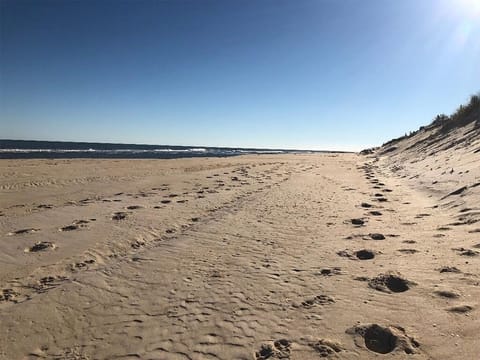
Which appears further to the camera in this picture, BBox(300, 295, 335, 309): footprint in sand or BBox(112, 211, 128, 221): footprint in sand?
BBox(112, 211, 128, 221): footprint in sand

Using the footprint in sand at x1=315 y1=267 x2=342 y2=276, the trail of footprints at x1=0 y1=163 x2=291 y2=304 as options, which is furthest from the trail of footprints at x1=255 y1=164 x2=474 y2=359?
the trail of footprints at x1=0 y1=163 x2=291 y2=304

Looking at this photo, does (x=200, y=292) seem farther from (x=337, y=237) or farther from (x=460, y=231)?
(x=460, y=231)

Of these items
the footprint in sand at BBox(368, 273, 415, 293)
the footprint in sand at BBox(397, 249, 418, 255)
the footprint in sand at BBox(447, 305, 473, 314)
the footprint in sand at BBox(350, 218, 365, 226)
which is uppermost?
the footprint in sand at BBox(350, 218, 365, 226)

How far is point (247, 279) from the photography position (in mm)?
4285

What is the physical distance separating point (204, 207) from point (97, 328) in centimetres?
514

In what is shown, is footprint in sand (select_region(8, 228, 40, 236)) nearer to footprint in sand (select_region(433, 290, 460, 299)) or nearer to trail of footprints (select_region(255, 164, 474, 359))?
trail of footprints (select_region(255, 164, 474, 359))

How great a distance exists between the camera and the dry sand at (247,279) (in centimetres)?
300

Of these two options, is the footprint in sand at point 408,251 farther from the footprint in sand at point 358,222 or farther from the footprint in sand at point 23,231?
the footprint in sand at point 23,231

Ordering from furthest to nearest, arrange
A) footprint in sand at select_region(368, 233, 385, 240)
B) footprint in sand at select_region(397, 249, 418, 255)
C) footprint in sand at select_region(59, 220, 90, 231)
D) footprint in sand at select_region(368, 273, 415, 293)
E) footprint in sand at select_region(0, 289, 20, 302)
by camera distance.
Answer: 1. footprint in sand at select_region(59, 220, 90, 231)
2. footprint in sand at select_region(368, 233, 385, 240)
3. footprint in sand at select_region(397, 249, 418, 255)
4. footprint in sand at select_region(0, 289, 20, 302)
5. footprint in sand at select_region(368, 273, 415, 293)

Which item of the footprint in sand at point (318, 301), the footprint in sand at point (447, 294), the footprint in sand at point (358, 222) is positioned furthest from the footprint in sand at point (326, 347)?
the footprint in sand at point (358, 222)

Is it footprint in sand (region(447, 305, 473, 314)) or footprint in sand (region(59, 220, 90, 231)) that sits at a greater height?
footprint in sand (region(447, 305, 473, 314))

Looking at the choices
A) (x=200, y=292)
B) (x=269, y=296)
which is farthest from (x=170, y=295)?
(x=269, y=296)

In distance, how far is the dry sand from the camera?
3002 mm

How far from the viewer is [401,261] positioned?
174 inches
